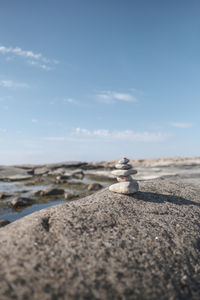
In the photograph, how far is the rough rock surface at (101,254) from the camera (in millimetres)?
2404

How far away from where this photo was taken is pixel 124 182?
5.37 metres

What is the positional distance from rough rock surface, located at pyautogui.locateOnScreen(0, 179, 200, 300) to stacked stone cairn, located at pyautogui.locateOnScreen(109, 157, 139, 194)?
1.87 ft

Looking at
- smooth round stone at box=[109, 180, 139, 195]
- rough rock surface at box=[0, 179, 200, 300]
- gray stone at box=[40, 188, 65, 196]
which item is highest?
smooth round stone at box=[109, 180, 139, 195]

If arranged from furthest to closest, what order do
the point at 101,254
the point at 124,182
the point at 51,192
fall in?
the point at 51,192 → the point at 124,182 → the point at 101,254

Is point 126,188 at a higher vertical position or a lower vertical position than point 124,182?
lower

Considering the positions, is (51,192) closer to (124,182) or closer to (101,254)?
(124,182)

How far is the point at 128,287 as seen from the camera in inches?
99.0

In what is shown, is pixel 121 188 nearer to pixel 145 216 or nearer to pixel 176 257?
pixel 145 216

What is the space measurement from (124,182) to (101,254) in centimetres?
255

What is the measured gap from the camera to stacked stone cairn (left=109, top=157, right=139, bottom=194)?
17.0 ft

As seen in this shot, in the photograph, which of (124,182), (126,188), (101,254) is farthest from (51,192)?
(101,254)

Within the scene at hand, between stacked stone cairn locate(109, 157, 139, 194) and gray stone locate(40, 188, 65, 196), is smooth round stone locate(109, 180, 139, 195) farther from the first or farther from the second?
gray stone locate(40, 188, 65, 196)

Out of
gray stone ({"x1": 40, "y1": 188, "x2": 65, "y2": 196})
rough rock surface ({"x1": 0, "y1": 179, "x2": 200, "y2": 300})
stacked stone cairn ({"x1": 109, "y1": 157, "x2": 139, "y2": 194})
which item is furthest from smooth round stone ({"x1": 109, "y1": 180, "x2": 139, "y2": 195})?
gray stone ({"x1": 40, "y1": 188, "x2": 65, "y2": 196})

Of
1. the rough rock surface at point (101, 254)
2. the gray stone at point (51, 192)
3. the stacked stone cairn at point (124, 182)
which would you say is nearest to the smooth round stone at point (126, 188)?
the stacked stone cairn at point (124, 182)
